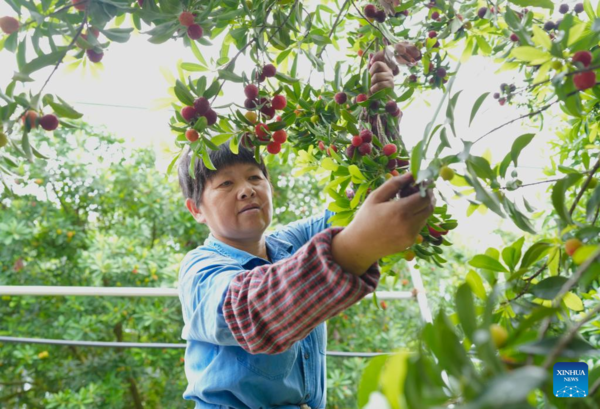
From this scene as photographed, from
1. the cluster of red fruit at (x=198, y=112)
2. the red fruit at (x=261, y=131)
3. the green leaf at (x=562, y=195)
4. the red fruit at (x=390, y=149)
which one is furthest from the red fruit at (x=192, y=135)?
the green leaf at (x=562, y=195)

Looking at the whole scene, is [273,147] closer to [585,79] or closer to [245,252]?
[245,252]

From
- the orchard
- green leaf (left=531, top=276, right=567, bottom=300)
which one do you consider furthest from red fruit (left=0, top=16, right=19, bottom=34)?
green leaf (left=531, top=276, right=567, bottom=300)

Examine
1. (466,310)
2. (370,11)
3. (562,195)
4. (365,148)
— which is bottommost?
(466,310)

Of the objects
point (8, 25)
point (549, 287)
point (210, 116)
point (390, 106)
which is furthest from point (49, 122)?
point (549, 287)

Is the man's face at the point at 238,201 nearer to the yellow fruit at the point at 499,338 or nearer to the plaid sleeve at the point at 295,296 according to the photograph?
the plaid sleeve at the point at 295,296

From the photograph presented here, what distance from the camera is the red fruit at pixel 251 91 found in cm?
105

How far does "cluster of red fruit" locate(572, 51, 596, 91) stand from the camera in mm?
701

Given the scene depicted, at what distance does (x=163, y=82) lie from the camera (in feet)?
4.02

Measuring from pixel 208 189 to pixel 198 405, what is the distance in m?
0.54

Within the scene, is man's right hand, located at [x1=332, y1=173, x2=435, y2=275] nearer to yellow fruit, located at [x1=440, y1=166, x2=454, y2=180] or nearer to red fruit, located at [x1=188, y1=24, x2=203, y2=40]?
yellow fruit, located at [x1=440, y1=166, x2=454, y2=180]

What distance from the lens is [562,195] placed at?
0.65 metres

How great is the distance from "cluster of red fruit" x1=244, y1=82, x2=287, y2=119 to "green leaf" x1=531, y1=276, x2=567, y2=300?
60 cm

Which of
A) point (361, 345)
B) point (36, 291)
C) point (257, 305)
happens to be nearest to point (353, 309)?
point (361, 345)

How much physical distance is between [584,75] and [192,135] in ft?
2.09
